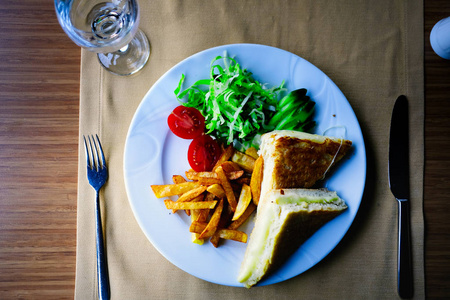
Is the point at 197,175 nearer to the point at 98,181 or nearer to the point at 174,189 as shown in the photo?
the point at 174,189

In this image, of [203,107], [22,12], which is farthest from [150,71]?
[22,12]

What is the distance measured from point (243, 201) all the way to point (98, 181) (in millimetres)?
992

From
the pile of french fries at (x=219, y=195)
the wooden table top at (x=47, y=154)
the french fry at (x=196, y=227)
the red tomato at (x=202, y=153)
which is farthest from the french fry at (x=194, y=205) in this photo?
the wooden table top at (x=47, y=154)

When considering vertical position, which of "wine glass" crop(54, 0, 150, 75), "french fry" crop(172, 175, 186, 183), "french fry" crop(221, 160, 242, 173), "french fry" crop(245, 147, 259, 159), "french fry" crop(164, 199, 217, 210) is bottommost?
"french fry" crop(164, 199, 217, 210)

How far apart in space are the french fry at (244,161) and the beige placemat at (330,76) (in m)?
0.79

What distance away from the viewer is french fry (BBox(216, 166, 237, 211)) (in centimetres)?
215

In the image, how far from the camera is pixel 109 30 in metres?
2.23

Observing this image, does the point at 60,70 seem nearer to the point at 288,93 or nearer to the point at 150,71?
the point at 150,71

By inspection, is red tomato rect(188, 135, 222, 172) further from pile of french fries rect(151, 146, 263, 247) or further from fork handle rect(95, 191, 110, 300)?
fork handle rect(95, 191, 110, 300)

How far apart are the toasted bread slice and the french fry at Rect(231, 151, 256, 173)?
0.32 ft

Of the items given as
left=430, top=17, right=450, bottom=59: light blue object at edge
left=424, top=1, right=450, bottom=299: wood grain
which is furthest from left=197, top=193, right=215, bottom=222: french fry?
left=430, top=17, right=450, bottom=59: light blue object at edge

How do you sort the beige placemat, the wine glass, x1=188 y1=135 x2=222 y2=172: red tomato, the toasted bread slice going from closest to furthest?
the wine glass, the toasted bread slice, x1=188 y1=135 x2=222 y2=172: red tomato, the beige placemat

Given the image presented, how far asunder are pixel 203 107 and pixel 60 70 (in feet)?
3.56

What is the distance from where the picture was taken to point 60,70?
251cm
